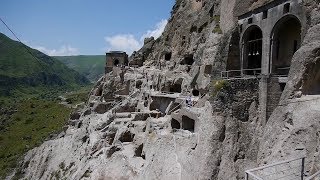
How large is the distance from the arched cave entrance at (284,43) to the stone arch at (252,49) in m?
3.15

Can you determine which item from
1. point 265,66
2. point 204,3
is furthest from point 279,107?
point 204,3

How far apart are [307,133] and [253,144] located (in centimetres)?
582

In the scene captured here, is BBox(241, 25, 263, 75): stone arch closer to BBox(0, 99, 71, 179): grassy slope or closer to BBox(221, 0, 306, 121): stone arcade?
BBox(221, 0, 306, 121): stone arcade

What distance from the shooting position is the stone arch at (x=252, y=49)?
3234 centimetres

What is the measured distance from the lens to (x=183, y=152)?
26.4m

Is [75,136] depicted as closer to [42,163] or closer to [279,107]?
[42,163]

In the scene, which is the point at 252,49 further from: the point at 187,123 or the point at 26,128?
the point at 26,128

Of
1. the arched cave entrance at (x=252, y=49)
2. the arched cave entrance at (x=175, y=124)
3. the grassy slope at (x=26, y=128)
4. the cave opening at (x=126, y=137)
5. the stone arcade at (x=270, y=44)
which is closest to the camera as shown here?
the stone arcade at (x=270, y=44)

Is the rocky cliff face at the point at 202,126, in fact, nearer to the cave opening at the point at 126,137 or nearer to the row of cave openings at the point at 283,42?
the cave opening at the point at 126,137

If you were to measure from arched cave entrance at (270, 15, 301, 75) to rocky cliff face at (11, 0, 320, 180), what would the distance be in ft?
12.1

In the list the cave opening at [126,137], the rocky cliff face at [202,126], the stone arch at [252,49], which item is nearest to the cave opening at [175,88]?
the rocky cliff face at [202,126]

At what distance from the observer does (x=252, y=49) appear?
3325cm

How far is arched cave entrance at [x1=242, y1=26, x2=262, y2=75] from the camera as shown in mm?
32344

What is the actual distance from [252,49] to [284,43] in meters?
4.51
